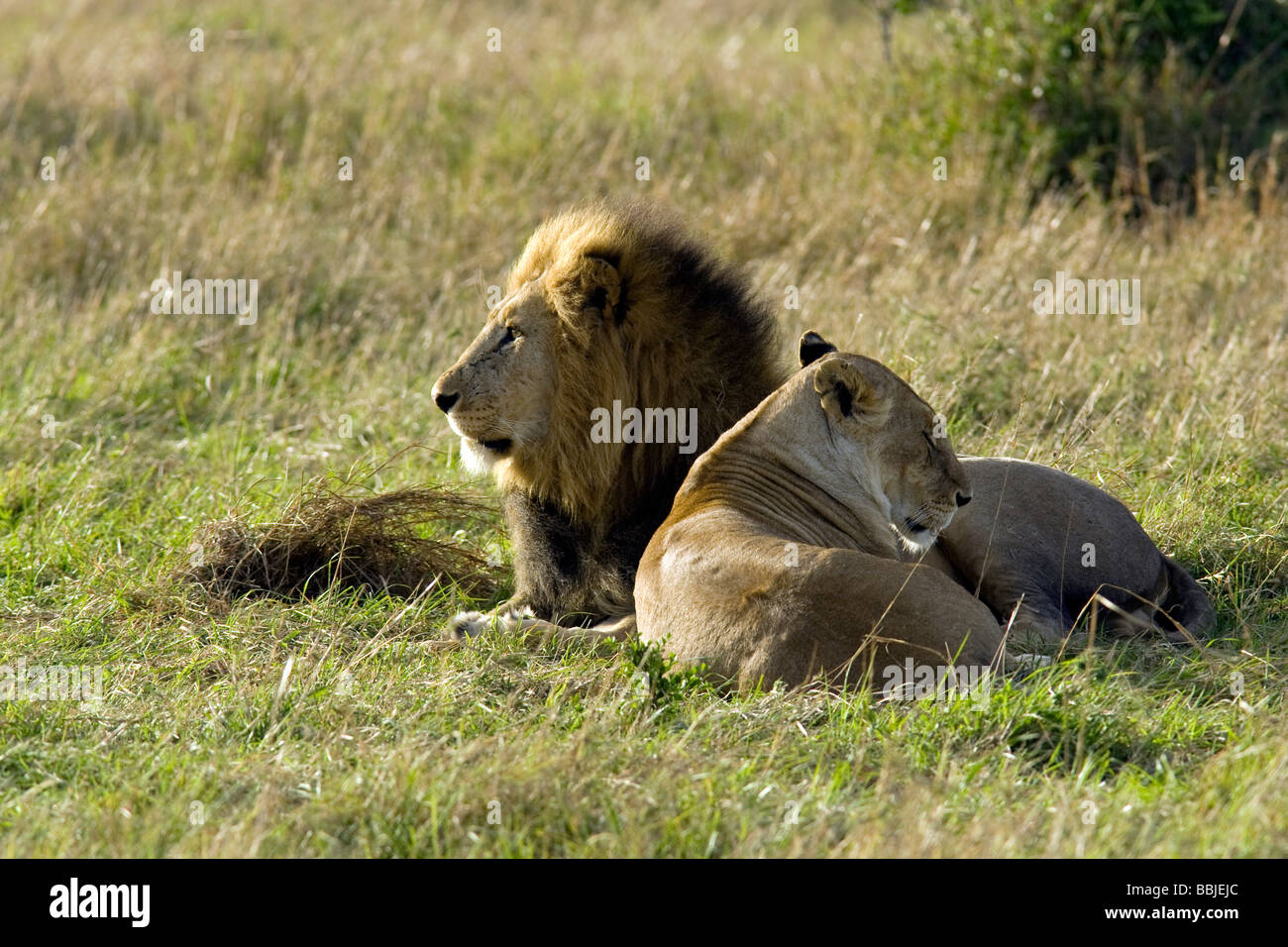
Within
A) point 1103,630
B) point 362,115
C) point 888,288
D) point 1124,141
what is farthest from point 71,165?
point 1103,630

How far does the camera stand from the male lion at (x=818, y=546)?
4168 mm

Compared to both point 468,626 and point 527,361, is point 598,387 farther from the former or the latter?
point 468,626

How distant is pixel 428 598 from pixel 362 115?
681 centimetres

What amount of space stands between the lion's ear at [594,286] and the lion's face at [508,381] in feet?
0.41

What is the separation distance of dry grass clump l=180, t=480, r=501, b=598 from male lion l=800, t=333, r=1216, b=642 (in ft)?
5.28


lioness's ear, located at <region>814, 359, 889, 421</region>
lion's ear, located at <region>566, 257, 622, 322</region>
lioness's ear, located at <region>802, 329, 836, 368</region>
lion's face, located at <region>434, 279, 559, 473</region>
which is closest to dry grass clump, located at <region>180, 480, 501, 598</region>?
lion's face, located at <region>434, 279, 559, 473</region>

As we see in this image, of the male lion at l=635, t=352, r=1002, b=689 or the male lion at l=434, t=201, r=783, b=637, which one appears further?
the male lion at l=434, t=201, r=783, b=637

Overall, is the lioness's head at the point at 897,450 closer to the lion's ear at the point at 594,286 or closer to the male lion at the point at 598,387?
the male lion at the point at 598,387

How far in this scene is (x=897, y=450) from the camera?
16.0 ft

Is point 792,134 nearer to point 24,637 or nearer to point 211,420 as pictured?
point 211,420

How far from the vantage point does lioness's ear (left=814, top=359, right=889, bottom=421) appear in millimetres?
4738

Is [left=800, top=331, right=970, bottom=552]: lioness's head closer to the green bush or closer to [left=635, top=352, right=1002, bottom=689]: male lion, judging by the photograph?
[left=635, top=352, right=1002, bottom=689]: male lion

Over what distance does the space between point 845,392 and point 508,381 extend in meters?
1.12

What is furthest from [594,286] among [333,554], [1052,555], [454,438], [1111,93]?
[1111,93]
